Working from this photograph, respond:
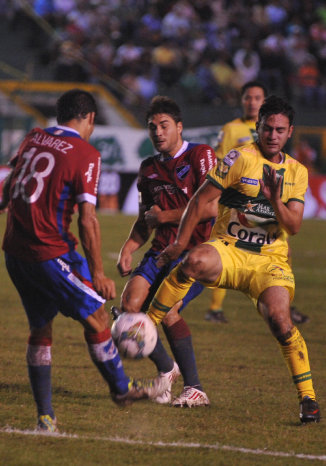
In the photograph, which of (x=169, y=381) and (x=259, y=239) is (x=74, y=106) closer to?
(x=259, y=239)

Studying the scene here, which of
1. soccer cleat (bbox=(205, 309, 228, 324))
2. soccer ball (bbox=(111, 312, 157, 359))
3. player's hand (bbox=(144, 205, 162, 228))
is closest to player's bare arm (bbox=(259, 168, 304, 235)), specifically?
player's hand (bbox=(144, 205, 162, 228))

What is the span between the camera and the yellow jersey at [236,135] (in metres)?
9.36

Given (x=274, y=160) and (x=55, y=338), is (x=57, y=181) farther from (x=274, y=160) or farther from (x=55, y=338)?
(x=55, y=338)

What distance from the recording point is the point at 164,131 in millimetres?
6215

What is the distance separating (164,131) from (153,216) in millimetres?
619

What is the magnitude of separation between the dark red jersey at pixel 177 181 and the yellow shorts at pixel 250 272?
0.49 m

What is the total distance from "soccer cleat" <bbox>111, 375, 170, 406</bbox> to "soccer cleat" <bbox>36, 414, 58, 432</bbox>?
1.25ft

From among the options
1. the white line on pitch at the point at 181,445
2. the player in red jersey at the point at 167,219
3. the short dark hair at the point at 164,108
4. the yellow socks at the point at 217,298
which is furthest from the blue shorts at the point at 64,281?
the yellow socks at the point at 217,298

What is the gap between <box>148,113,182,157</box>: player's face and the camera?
6211 mm

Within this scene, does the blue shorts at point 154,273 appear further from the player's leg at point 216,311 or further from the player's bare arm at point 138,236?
the player's leg at point 216,311

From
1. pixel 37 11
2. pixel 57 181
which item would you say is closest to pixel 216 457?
pixel 57 181

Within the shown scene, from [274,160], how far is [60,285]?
1859 millimetres

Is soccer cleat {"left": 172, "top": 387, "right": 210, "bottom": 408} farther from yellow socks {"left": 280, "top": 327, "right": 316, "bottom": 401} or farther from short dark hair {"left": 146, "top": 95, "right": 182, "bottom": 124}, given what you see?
short dark hair {"left": 146, "top": 95, "right": 182, "bottom": 124}

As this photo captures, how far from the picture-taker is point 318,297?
468 inches
